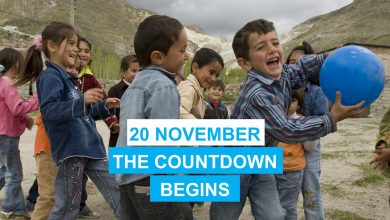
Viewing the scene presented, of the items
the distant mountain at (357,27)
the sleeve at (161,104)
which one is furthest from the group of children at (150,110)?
the distant mountain at (357,27)

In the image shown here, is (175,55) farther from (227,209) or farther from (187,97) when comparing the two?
(227,209)

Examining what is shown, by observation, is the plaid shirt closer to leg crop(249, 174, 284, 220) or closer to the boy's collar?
the boy's collar

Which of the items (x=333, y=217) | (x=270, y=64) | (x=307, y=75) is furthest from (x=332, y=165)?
(x=270, y=64)

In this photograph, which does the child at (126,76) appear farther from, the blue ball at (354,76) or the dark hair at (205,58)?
the blue ball at (354,76)

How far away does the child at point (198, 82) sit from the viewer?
3.27m

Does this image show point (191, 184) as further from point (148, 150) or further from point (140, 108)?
point (140, 108)

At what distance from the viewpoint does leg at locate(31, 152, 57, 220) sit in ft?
11.0

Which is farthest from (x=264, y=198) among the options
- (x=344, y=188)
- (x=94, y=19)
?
(x=94, y=19)

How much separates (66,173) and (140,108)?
1.15 m

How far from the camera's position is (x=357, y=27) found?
61.4 m

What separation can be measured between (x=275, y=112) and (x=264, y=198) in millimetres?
659

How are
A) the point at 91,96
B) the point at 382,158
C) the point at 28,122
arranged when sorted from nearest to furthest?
the point at 91,96
the point at 382,158
the point at 28,122

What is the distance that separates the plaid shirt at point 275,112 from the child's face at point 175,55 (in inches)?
17.1

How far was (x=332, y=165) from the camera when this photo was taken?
721 centimetres
